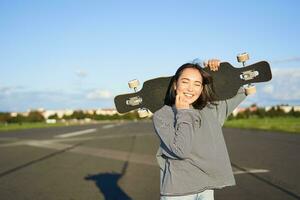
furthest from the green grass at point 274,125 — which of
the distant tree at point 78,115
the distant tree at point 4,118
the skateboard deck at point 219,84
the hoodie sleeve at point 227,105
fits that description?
the distant tree at point 78,115

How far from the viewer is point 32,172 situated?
13.5 metres

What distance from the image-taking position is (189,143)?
10.7 ft

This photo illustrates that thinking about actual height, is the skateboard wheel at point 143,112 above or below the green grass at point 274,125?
above

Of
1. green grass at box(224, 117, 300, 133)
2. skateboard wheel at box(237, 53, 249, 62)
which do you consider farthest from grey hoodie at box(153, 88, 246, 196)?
green grass at box(224, 117, 300, 133)

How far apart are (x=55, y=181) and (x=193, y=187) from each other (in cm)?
854

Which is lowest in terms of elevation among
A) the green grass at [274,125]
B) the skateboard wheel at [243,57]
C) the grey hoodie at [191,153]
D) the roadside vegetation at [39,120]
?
the green grass at [274,125]

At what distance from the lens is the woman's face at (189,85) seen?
3.43 meters

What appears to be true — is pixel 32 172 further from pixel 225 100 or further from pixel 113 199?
pixel 225 100

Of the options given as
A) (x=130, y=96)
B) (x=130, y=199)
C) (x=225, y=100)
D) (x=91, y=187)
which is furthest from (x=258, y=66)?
(x=91, y=187)

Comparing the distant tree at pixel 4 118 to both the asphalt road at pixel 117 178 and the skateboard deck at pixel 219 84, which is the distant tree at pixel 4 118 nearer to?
the asphalt road at pixel 117 178

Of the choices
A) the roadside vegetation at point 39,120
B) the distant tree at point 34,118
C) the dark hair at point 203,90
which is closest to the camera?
the dark hair at point 203,90

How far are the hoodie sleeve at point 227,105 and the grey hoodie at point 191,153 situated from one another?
20 cm

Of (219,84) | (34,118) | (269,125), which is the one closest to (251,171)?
(219,84)

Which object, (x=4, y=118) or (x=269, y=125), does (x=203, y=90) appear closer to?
(x=269, y=125)
